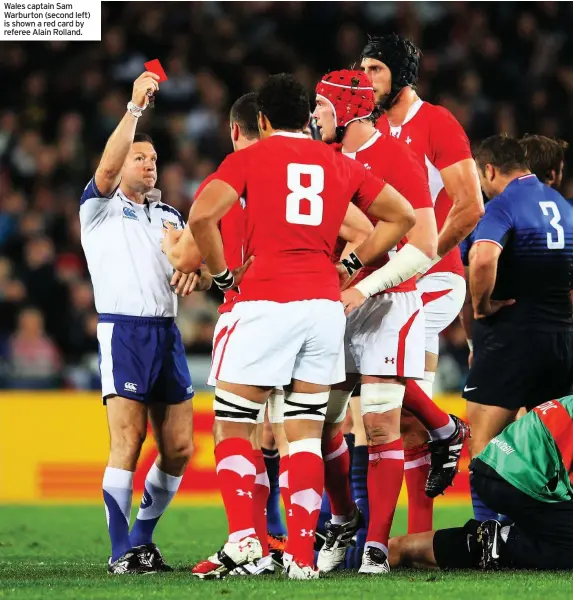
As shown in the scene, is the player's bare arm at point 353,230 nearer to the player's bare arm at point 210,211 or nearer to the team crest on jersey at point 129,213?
the player's bare arm at point 210,211

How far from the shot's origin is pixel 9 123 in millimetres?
15227

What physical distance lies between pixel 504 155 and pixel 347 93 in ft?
5.54

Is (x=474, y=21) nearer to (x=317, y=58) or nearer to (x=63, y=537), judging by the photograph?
(x=317, y=58)

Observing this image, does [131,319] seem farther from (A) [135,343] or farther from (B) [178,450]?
(B) [178,450]

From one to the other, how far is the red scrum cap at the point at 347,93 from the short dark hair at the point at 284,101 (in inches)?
15.8

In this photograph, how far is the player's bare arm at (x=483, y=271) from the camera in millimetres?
6703

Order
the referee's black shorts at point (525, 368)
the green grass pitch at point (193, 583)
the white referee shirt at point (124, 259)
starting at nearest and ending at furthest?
the green grass pitch at point (193, 583), the white referee shirt at point (124, 259), the referee's black shorts at point (525, 368)

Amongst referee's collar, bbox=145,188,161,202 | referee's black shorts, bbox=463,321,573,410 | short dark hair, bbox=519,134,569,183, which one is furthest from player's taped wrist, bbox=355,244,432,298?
short dark hair, bbox=519,134,569,183

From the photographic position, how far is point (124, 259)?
6363 mm

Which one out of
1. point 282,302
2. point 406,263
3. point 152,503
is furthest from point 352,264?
point 152,503

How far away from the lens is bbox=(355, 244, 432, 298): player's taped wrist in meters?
5.74

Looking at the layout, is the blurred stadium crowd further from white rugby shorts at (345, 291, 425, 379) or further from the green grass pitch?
white rugby shorts at (345, 291, 425, 379)

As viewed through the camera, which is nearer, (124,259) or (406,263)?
(406,263)

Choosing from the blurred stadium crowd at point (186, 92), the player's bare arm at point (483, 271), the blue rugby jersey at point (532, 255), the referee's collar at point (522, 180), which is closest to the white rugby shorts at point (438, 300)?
the player's bare arm at point (483, 271)
